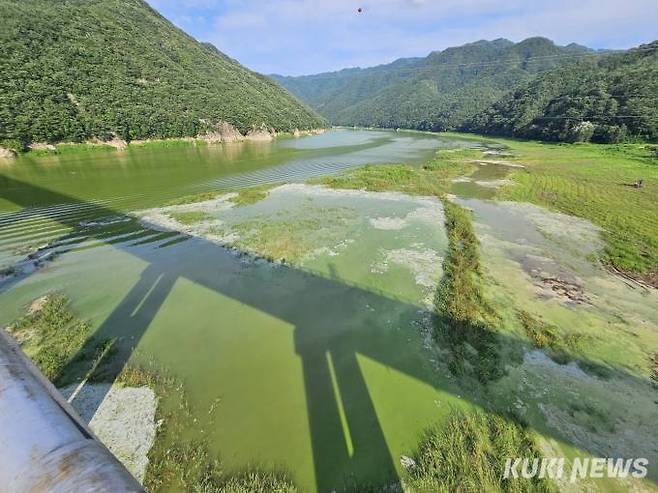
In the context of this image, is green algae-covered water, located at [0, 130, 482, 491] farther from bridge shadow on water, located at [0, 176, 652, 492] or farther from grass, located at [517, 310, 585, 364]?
grass, located at [517, 310, 585, 364]

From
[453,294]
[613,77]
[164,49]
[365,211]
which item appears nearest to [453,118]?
[613,77]

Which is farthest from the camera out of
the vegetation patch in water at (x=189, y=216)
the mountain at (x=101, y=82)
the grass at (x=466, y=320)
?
the mountain at (x=101, y=82)

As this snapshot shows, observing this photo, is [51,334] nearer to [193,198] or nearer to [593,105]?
[193,198]

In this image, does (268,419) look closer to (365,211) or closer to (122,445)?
(122,445)

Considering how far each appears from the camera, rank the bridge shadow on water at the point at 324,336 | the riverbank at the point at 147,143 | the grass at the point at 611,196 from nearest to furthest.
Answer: the bridge shadow on water at the point at 324,336, the grass at the point at 611,196, the riverbank at the point at 147,143

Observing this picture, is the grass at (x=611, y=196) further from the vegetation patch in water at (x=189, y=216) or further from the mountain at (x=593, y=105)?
the vegetation patch in water at (x=189, y=216)

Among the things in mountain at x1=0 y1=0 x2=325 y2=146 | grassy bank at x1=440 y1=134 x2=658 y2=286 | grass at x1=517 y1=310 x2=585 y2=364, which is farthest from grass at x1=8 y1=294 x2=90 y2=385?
mountain at x1=0 y1=0 x2=325 y2=146

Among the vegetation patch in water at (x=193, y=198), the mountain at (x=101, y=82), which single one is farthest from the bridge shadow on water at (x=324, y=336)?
the mountain at (x=101, y=82)
